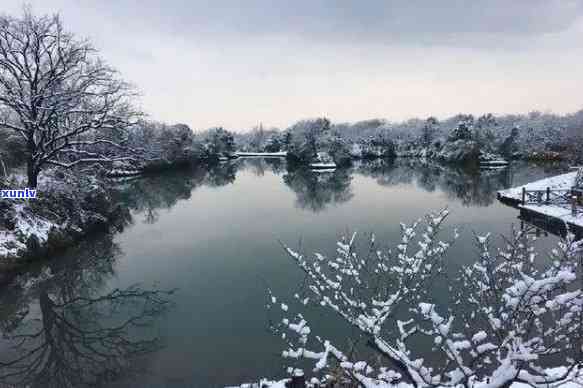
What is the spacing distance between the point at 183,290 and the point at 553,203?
1939 centimetres

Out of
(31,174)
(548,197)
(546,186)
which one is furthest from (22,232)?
(546,186)

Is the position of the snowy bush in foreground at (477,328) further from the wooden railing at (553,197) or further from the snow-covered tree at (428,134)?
the snow-covered tree at (428,134)

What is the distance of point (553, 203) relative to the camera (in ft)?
59.3

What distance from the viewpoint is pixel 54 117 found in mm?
13477

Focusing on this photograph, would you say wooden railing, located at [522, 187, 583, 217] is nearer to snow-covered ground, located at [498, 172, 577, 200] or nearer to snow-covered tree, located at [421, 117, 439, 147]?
snow-covered ground, located at [498, 172, 577, 200]

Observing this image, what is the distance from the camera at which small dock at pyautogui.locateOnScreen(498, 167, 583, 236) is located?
14.8m

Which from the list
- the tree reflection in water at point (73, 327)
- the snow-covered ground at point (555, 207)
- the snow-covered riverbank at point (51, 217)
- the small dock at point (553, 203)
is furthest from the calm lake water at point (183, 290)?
the snow-covered ground at point (555, 207)

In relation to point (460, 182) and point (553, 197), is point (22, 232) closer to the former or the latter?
point (553, 197)

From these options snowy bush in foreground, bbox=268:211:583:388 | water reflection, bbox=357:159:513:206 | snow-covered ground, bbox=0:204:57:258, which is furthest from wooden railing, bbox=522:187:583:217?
snow-covered ground, bbox=0:204:57:258

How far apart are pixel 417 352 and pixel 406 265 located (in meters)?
3.04

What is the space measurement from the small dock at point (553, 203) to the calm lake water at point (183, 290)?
80 cm

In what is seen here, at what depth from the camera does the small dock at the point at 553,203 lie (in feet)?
48.7

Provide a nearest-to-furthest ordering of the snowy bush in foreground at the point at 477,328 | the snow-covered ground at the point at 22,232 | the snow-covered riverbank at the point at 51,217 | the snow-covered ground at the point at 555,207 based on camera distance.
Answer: the snowy bush in foreground at the point at 477,328
the snow-covered ground at the point at 22,232
the snow-covered riverbank at the point at 51,217
the snow-covered ground at the point at 555,207

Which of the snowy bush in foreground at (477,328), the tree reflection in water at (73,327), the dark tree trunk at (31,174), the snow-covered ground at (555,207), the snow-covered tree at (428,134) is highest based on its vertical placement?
the snow-covered tree at (428,134)
